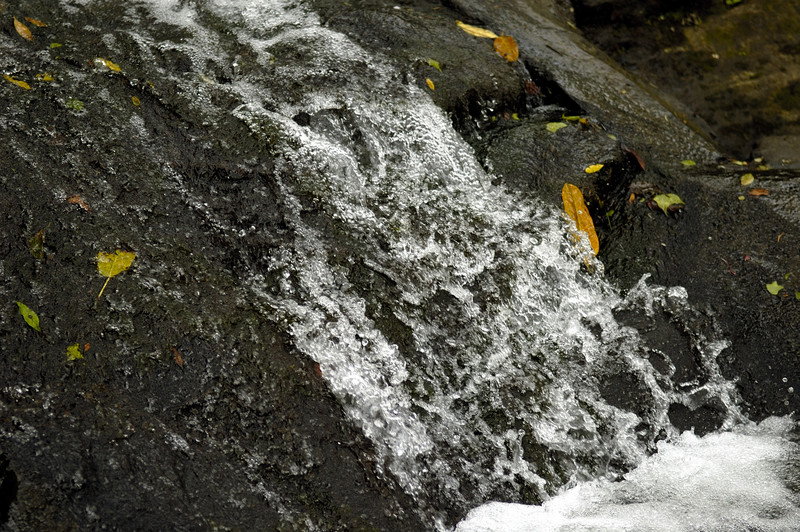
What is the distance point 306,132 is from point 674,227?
1909 mm

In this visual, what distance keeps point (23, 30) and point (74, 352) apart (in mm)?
2070

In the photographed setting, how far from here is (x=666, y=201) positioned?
3.23 m

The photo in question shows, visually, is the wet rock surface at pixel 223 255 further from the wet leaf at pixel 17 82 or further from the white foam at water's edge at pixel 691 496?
the white foam at water's edge at pixel 691 496

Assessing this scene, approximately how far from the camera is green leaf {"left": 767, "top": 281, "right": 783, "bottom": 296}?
2904 millimetres

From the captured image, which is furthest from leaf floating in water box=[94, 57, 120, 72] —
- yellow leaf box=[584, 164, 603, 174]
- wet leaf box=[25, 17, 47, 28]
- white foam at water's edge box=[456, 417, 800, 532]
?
white foam at water's edge box=[456, 417, 800, 532]

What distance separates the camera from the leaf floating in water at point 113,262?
7.47 feet

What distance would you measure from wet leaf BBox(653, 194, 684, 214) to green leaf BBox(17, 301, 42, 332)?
2838 millimetres

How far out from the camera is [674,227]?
3.17 metres

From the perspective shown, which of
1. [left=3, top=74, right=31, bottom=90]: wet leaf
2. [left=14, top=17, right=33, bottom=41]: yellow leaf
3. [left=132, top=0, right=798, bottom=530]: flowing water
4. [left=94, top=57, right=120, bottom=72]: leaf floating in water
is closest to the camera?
[left=132, top=0, right=798, bottom=530]: flowing water

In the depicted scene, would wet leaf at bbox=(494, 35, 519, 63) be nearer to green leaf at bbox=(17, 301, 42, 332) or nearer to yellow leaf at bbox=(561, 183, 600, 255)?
yellow leaf at bbox=(561, 183, 600, 255)

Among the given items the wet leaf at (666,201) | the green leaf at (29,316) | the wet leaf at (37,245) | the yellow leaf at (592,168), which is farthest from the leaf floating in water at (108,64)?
the wet leaf at (666,201)

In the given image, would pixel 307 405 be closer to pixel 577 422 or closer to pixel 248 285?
pixel 248 285

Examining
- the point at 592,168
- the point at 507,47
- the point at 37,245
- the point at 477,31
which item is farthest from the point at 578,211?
the point at 37,245

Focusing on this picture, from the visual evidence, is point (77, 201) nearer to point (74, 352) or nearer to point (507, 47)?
point (74, 352)
